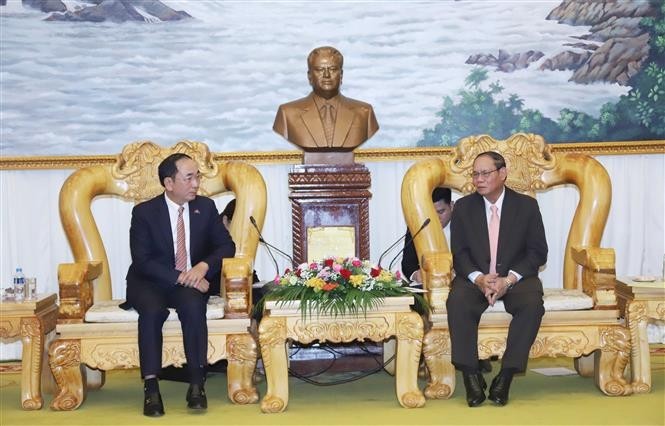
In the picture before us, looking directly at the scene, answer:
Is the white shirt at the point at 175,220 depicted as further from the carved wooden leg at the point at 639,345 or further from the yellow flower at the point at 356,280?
the carved wooden leg at the point at 639,345

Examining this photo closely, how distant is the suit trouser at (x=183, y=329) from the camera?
4836 mm

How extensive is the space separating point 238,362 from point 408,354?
89 centimetres

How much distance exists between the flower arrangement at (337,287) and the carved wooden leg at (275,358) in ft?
0.46

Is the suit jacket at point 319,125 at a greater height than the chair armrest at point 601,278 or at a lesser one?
greater

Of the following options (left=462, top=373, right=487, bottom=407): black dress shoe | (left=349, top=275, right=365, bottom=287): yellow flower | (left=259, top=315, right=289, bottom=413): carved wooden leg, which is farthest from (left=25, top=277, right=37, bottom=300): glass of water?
(left=462, top=373, right=487, bottom=407): black dress shoe

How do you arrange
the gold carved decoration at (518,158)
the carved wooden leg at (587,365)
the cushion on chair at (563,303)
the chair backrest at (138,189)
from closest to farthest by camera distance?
the cushion on chair at (563,303) → the carved wooden leg at (587,365) → the chair backrest at (138,189) → the gold carved decoration at (518,158)

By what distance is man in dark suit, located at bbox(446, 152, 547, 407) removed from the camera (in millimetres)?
4852

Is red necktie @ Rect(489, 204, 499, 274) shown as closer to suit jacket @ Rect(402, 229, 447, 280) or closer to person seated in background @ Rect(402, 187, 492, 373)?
person seated in background @ Rect(402, 187, 492, 373)

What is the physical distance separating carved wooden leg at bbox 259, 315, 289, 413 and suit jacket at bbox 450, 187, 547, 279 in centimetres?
106

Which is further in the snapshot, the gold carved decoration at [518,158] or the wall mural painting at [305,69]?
the wall mural painting at [305,69]

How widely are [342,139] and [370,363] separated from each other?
139 centimetres

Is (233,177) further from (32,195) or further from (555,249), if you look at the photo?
(555,249)

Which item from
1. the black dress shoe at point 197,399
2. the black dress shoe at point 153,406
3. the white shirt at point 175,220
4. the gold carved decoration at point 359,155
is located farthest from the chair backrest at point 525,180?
the black dress shoe at point 153,406

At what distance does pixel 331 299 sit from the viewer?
4875mm
